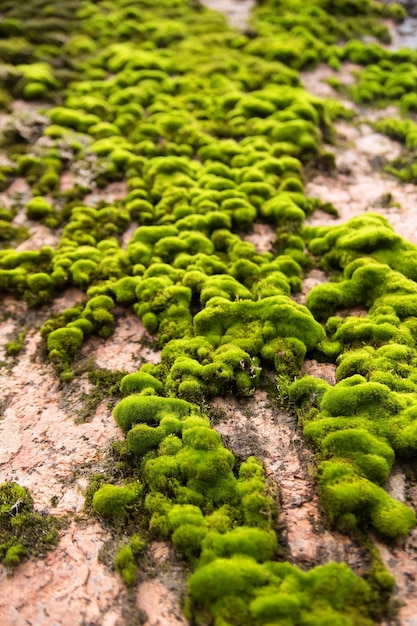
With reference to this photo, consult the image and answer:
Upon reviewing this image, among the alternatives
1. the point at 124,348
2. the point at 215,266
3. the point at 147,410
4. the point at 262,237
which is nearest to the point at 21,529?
the point at 147,410

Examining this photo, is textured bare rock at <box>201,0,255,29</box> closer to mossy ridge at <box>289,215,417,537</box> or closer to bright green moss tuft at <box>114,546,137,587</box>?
mossy ridge at <box>289,215,417,537</box>

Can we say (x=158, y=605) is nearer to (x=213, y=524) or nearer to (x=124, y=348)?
(x=213, y=524)

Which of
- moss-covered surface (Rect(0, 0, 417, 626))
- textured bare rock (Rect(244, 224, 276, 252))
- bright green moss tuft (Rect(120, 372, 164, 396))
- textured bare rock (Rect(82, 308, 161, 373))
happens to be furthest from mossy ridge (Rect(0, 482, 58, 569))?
textured bare rock (Rect(244, 224, 276, 252))

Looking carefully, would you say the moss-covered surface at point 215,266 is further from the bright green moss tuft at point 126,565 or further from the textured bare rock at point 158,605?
the textured bare rock at point 158,605

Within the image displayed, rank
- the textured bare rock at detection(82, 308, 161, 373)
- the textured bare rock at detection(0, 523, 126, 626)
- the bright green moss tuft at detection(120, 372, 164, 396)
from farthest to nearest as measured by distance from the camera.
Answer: the textured bare rock at detection(82, 308, 161, 373)
the bright green moss tuft at detection(120, 372, 164, 396)
the textured bare rock at detection(0, 523, 126, 626)

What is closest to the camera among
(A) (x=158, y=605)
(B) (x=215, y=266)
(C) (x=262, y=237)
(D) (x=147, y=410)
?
(A) (x=158, y=605)

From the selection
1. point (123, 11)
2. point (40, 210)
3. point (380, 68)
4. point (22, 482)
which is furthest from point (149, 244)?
point (123, 11)

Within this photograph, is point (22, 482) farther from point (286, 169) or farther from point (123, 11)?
point (123, 11)
